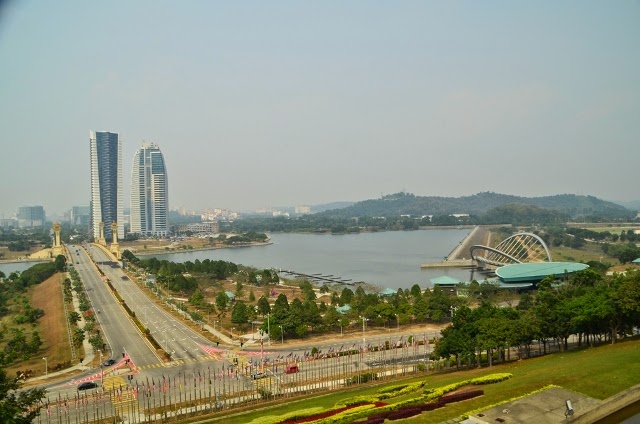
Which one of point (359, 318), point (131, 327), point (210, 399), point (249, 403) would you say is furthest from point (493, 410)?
point (131, 327)

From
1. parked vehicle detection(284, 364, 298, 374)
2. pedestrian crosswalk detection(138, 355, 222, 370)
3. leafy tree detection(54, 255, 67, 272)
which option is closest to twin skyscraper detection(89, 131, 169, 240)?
leafy tree detection(54, 255, 67, 272)

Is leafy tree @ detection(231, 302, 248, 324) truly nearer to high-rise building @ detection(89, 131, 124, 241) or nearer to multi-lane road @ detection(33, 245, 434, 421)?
multi-lane road @ detection(33, 245, 434, 421)

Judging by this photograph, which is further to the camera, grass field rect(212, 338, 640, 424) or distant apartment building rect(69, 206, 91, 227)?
distant apartment building rect(69, 206, 91, 227)

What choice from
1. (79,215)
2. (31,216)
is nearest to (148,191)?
(31,216)

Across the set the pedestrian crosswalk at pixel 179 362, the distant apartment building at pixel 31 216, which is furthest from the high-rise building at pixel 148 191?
the pedestrian crosswalk at pixel 179 362

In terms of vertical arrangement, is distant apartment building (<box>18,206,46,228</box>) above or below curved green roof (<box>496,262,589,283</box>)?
above
